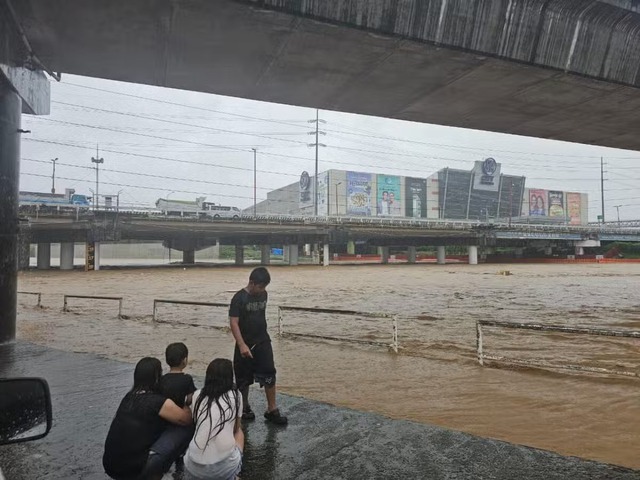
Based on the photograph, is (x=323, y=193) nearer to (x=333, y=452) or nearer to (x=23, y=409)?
(x=333, y=452)

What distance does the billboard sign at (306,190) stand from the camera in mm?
131750

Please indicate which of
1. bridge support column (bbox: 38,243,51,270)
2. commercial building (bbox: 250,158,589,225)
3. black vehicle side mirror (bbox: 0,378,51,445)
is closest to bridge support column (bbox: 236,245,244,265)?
bridge support column (bbox: 38,243,51,270)

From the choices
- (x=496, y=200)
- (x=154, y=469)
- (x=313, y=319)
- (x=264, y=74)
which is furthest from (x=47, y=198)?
Result: (x=496, y=200)

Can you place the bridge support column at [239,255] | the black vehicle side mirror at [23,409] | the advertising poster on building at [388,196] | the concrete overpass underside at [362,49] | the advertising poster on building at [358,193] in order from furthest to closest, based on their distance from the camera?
the advertising poster on building at [388,196]
the advertising poster on building at [358,193]
the bridge support column at [239,255]
the concrete overpass underside at [362,49]
the black vehicle side mirror at [23,409]

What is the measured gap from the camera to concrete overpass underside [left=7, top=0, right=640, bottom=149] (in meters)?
7.77

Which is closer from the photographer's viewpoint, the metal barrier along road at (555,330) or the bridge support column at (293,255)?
the metal barrier along road at (555,330)

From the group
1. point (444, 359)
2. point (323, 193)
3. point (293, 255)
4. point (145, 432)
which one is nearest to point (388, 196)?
point (323, 193)

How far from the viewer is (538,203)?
149750 mm

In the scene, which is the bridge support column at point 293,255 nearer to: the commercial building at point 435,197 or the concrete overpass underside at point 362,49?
the commercial building at point 435,197

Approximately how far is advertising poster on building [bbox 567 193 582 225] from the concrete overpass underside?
15772cm

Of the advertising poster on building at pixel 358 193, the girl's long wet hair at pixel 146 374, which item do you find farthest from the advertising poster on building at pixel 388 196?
the girl's long wet hair at pixel 146 374

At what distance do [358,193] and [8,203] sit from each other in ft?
380

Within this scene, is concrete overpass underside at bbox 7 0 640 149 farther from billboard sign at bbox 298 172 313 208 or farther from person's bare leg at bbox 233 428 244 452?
billboard sign at bbox 298 172 313 208

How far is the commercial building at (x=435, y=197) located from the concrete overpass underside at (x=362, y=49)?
4077 inches
